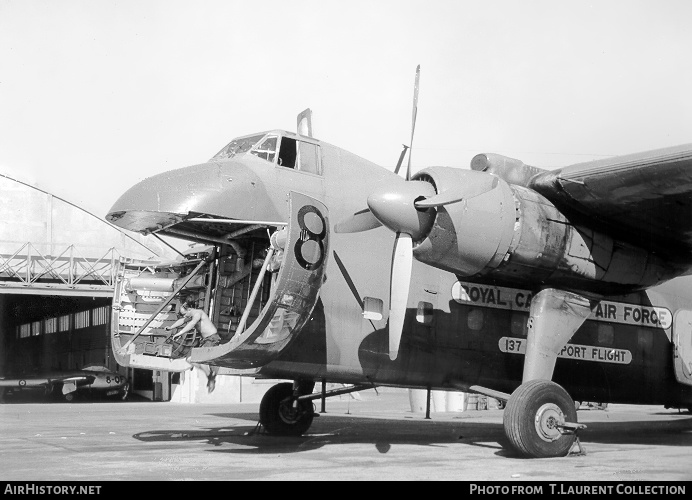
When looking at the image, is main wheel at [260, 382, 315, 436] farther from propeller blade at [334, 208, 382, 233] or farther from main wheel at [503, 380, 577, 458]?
main wheel at [503, 380, 577, 458]

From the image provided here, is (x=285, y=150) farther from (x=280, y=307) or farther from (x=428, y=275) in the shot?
→ (x=428, y=275)

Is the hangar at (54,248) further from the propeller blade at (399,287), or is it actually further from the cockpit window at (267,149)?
the propeller blade at (399,287)

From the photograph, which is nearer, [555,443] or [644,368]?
[555,443]

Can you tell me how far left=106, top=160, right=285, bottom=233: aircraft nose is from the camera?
10758 mm

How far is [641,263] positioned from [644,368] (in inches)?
93.4

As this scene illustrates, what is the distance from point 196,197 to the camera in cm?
1086

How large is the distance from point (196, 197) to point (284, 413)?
5222 millimetres

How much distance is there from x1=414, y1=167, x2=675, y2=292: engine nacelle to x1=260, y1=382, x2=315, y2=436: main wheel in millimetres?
4580

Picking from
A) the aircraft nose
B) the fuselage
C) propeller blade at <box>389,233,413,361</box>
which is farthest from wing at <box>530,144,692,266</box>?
the aircraft nose

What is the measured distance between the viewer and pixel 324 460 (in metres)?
10.4

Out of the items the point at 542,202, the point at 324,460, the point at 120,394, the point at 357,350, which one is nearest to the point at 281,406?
the point at 357,350

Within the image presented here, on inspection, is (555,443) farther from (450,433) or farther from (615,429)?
(615,429)

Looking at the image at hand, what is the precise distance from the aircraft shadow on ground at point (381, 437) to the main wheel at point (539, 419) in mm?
482

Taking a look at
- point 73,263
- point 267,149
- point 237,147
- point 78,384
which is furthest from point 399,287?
point 78,384
